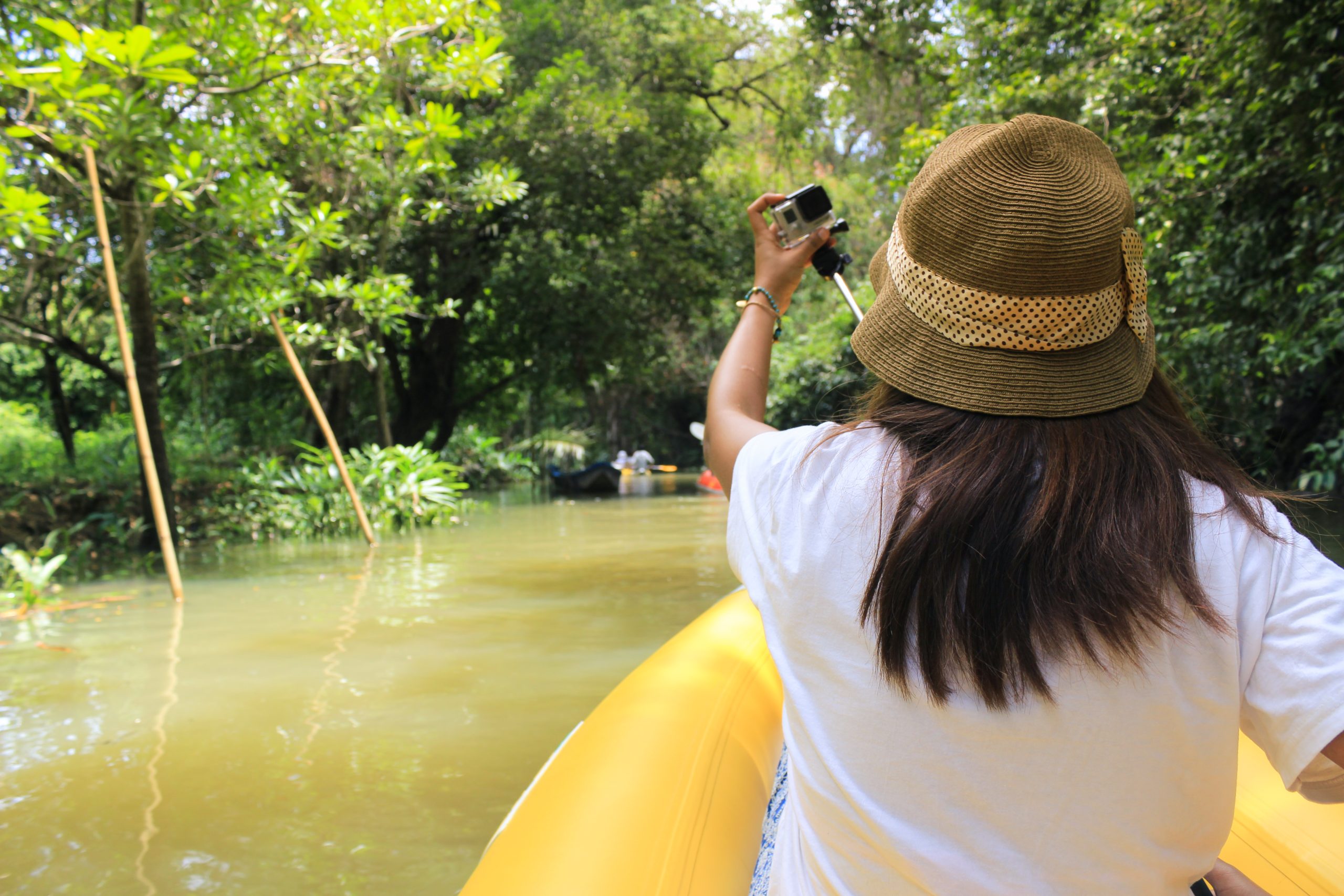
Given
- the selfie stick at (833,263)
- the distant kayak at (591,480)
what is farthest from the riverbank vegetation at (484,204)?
the distant kayak at (591,480)

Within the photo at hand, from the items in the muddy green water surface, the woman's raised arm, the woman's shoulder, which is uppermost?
Answer: the woman's raised arm

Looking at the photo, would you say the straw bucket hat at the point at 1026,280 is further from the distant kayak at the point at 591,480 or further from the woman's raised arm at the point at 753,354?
the distant kayak at the point at 591,480

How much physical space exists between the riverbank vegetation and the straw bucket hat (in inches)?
9.2

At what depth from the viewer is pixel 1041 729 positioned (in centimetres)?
70

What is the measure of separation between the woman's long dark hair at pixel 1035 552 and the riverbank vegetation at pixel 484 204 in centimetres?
28

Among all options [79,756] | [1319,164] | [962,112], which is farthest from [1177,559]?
[962,112]

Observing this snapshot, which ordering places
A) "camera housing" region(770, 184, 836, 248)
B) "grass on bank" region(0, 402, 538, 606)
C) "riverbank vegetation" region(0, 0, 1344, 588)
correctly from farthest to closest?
"grass on bank" region(0, 402, 538, 606) < "riverbank vegetation" region(0, 0, 1344, 588) < "camera housing" region(770, 184, 836, 248)

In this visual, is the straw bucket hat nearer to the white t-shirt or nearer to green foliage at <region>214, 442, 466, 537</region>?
the white t-shirt

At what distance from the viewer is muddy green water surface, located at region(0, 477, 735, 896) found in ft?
6.40

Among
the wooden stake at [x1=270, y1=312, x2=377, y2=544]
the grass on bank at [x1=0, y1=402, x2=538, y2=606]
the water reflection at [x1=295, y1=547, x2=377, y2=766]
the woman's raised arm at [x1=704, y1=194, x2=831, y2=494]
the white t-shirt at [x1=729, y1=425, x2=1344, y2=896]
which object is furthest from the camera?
the grass on bank at [x1=0, y1=402, x2=538, y2=606]

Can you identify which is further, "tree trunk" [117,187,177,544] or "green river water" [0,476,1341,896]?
"tree trunk" [117,187,177,544]

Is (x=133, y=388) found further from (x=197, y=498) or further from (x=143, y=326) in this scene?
(x=197, y=498)

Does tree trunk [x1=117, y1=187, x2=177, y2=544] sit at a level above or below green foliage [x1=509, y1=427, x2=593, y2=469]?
above

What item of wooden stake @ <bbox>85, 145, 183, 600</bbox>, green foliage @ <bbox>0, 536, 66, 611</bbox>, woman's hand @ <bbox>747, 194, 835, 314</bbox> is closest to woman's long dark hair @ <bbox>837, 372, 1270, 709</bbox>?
woman's hand @ <bbox>747, 194, 835, 314</bbox>
